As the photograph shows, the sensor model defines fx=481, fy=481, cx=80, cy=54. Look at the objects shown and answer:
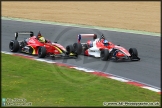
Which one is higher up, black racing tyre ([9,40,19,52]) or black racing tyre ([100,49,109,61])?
black racing tyre ([9,40,19,52])

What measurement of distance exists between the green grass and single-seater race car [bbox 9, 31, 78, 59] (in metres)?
2.05

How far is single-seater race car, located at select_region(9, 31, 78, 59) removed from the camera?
22.1 meters

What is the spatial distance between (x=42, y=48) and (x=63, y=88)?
5782mm

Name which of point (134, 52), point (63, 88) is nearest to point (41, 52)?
point (134, 52)

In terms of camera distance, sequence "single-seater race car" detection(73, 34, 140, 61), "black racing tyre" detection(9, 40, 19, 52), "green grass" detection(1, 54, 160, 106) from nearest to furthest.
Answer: "green grass" detection(1, 54, 160, 106), "single-seater race car" detection(73, 34, 140, 61), "black racing tyre" detection(9, 40, 19, 52)

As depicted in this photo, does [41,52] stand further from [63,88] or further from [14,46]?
[63,88]

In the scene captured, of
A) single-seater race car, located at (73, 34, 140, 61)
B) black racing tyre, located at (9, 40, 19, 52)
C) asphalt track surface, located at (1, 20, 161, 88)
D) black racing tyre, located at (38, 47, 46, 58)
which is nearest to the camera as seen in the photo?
asphalt track surface, located at (1, 20, 161, 88)

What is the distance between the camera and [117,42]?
1089 inches

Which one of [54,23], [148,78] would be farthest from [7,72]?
[54,23]

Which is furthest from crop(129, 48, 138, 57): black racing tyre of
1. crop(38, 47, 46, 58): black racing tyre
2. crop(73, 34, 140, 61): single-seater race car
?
crop(38, 47, 46, 58): black racing tyre

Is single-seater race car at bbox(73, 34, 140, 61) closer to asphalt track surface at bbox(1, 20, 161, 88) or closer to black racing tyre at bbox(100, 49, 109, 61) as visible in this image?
black racing tyre at bbox(100, 49, 109, 61)

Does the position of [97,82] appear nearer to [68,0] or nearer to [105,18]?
[105,18]

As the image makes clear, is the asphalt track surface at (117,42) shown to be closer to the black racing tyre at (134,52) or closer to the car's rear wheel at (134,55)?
the car's rear wheel at (134,55)

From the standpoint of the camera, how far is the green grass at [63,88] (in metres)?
14.9
